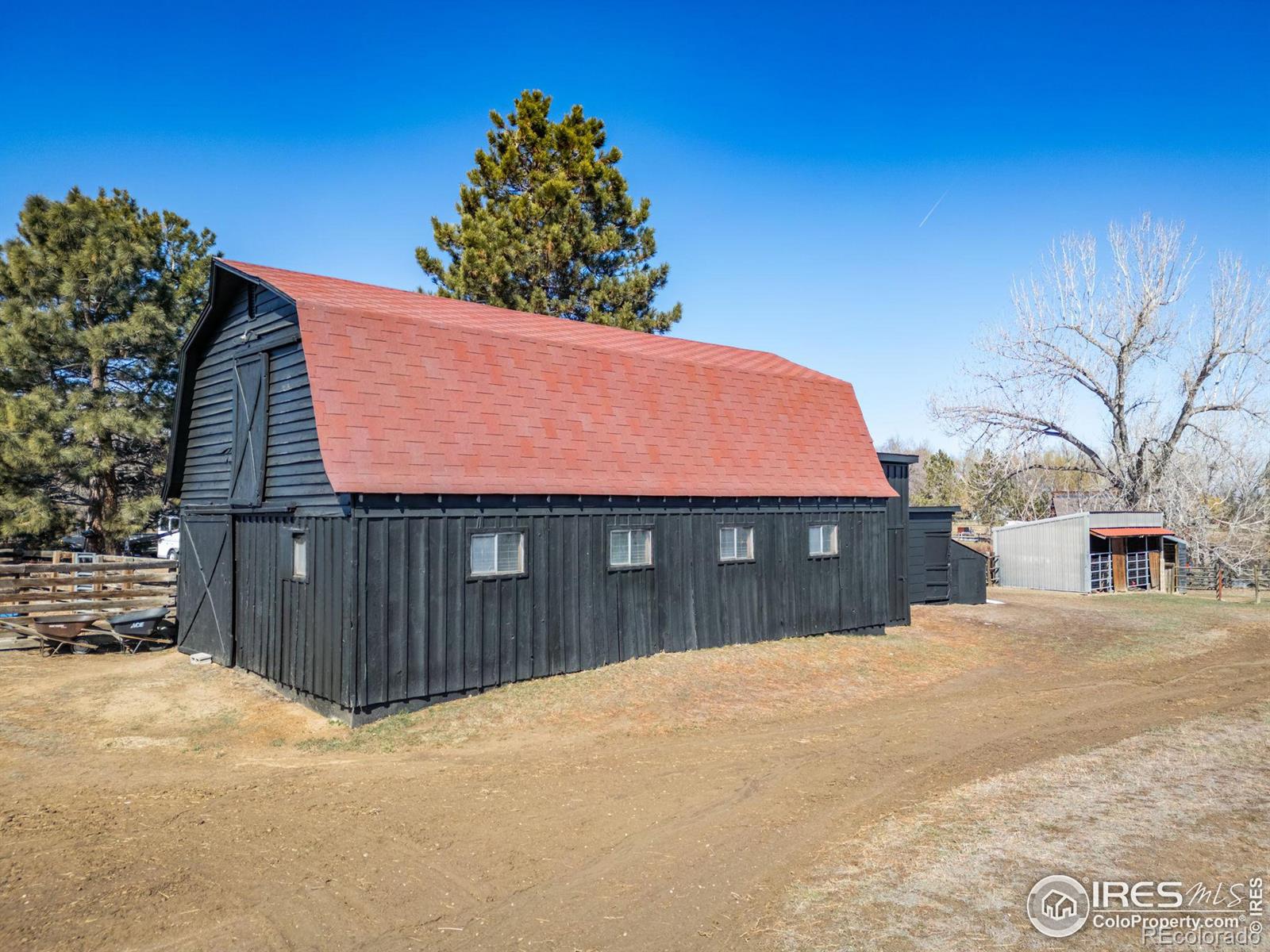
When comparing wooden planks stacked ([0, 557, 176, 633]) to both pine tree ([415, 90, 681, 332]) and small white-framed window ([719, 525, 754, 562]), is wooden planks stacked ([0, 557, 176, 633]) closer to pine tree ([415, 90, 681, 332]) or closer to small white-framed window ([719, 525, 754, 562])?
small white-framed window ([719, 525, 754, 562])

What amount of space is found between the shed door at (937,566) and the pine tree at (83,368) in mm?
23748

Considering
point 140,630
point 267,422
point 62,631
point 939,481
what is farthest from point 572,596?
point 939,481

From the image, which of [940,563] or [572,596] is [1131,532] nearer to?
[940,563]

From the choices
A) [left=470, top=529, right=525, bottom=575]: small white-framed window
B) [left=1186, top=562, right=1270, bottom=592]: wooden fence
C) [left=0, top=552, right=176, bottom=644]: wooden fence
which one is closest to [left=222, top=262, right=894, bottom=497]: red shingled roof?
[left=470, top=529, right=525, bottom=575]: small white-framed window

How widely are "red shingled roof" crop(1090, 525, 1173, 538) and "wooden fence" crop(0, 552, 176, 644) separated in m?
28.7

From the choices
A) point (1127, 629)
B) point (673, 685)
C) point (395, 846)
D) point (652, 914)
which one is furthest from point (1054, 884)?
point (1127, 629)

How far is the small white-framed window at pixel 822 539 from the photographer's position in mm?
17047

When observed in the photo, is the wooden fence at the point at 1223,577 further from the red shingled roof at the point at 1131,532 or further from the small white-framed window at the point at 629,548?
the small white-framed window at the point at 629,548

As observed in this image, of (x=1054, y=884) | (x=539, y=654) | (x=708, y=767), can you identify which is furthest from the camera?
(x=539, y=654)

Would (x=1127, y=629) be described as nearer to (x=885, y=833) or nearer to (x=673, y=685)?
(x=673, y=685)

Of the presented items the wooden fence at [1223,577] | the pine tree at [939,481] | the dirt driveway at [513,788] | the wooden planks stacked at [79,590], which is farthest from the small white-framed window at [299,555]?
the pine tree at [939,481]

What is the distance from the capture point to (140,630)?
16.1 metres

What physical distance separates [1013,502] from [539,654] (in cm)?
2859

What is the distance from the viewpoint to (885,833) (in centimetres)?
717
